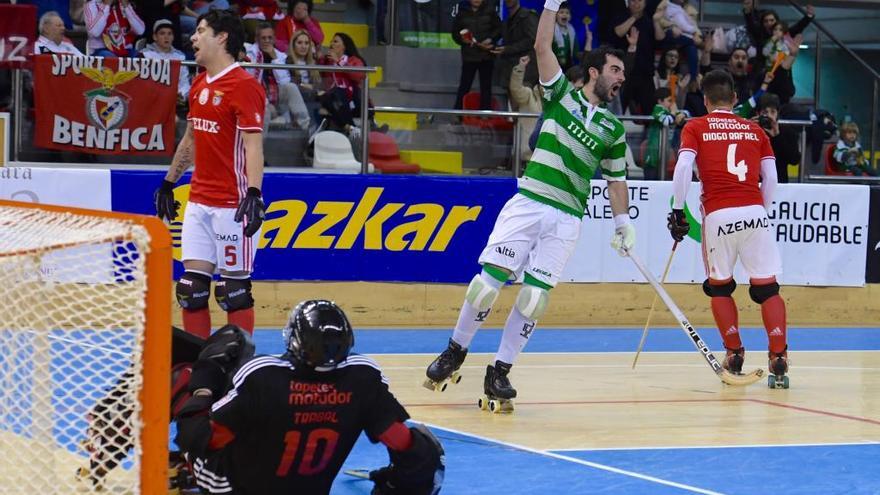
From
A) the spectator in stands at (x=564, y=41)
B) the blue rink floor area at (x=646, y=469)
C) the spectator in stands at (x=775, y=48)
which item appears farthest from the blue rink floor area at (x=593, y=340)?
the spectator in stands at (x=775, y=48)

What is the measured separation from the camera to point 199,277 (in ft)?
27.4

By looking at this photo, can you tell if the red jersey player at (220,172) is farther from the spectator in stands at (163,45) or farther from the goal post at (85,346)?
the spectator in stands at (163,45)

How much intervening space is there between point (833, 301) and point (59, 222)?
36.7ft

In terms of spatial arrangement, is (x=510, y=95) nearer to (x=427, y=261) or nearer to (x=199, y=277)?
(x=427, y=261)

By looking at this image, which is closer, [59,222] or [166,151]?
[59,222]

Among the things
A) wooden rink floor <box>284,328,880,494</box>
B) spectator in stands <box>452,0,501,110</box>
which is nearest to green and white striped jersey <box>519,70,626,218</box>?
wooden rink floor <box>284,328,880,494</box>

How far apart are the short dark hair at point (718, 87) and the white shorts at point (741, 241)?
85cm

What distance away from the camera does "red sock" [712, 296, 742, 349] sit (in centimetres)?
1081

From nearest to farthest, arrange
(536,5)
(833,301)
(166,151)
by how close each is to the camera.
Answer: (166,151) → (833,301) → (536,5)

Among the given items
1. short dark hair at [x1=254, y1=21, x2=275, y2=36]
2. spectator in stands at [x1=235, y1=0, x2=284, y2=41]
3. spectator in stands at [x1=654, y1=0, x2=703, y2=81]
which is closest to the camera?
short dark hair at [x1=254, y1=21, x2=275, y2=36]

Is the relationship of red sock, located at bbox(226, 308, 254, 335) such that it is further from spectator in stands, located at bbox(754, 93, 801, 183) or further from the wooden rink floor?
spectator in stands, located at bbox(754, 93, 801, 183)

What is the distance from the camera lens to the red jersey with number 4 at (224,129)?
27.1 feet

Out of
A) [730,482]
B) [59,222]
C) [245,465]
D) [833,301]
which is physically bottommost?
[833,301]

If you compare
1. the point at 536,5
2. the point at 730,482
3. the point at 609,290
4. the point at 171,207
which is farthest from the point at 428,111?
the point at 730,482
